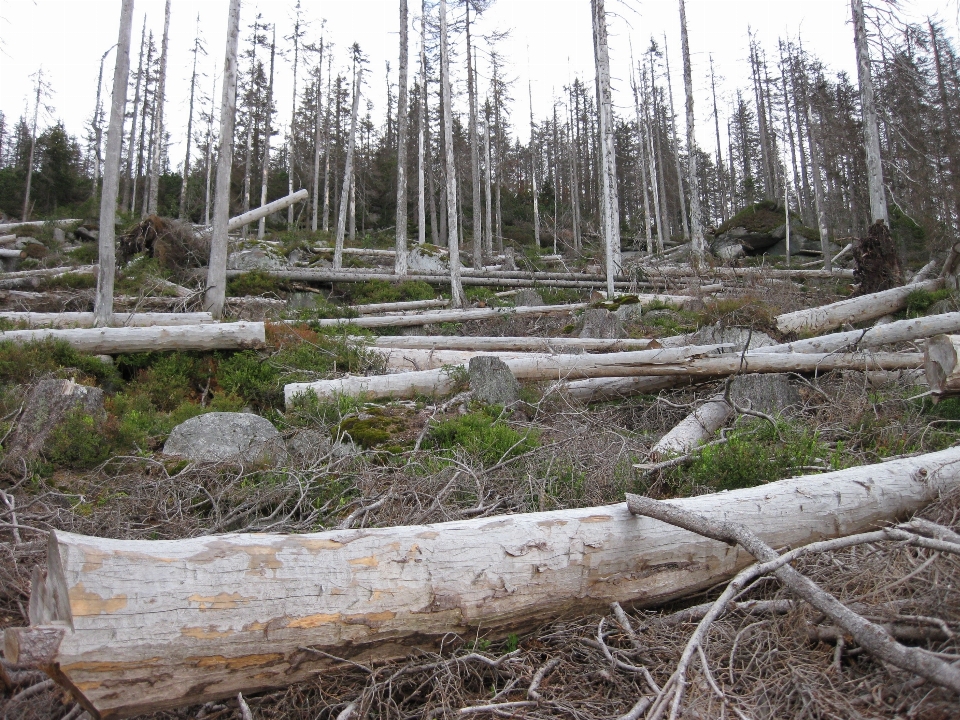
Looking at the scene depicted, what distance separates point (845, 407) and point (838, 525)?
338 cm

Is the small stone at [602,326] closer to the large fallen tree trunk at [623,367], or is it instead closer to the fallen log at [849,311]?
the fallen log at [849,311]

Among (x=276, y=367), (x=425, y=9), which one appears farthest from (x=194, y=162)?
(x=276, y=367)

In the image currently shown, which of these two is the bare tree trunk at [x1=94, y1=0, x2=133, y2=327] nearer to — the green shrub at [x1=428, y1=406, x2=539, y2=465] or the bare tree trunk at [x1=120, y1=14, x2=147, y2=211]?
the green shrub at [x1=428, y1=406, x2=539, y2=465]

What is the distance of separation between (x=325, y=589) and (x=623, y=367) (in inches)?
238

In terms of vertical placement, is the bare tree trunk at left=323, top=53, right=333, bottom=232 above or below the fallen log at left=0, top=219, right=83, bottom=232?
above

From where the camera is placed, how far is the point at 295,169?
36.7m

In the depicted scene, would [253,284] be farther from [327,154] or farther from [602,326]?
[327,154]

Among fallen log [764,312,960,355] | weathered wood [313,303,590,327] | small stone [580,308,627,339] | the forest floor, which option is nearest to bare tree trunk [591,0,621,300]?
weathered wood [313,303,590,327]

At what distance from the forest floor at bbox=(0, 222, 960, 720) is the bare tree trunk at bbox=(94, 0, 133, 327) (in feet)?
8.04

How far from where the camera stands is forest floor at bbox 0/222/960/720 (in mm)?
2885

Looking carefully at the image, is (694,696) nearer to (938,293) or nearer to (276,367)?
(276,367)

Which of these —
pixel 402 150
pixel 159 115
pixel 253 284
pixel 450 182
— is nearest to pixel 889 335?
pixel 450 182

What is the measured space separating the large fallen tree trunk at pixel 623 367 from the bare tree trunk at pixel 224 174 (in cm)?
618

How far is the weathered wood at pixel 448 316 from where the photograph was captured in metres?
13.5
